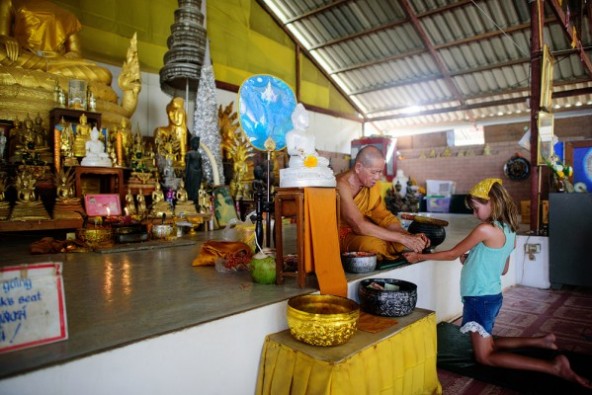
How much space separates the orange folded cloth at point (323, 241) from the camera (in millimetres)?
2299

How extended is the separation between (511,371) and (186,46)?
21.4ft

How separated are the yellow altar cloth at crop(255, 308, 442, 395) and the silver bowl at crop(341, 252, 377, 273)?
581 millimetres

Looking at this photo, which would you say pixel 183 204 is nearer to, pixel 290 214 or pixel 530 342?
pixel 290 214

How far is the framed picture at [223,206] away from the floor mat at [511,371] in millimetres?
3863

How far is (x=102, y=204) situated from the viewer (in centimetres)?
495

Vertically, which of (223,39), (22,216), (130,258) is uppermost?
(223,39)

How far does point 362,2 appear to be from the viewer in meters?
10.4

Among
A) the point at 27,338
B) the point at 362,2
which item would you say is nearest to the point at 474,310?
the point at 27,338

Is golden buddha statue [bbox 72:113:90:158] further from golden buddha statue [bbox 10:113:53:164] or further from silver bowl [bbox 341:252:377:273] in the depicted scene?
silver bowl [bbox 341:252:377:273]

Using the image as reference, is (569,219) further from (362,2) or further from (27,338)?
(362,2)

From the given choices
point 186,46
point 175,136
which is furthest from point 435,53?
point 175,136

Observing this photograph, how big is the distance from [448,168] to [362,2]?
527 centimetres

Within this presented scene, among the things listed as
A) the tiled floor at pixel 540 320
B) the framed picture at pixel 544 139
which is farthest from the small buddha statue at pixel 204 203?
the framed picture at pixel 544 139

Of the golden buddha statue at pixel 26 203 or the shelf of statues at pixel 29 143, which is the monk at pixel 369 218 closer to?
the golden buddha statue at pixel 26 203
